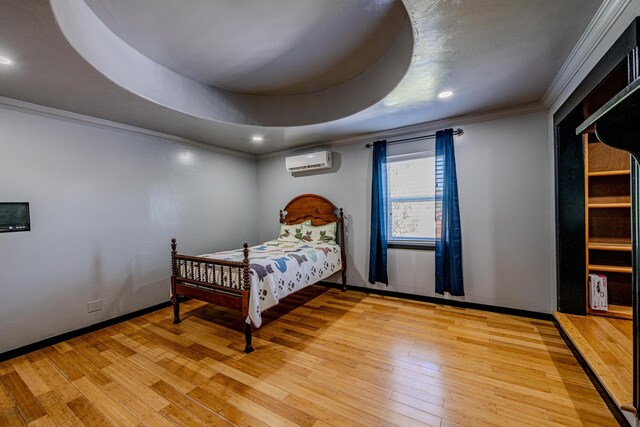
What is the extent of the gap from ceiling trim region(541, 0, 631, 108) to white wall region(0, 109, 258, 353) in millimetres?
4220

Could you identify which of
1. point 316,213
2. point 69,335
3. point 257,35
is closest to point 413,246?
point 316,213

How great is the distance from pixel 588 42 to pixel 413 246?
2460 mm

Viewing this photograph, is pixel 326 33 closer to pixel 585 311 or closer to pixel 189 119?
pixel 189 119

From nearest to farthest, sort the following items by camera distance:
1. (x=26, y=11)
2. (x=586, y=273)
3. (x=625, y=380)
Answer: (x=26, y=11), (x=625, y=380), (x=586, y=273)

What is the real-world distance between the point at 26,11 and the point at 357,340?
10.5ft

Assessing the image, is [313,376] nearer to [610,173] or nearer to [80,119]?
[610,173]

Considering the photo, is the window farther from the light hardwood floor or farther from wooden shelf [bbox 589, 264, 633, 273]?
wooden shelf [bbox 589, 264, 633, 273]

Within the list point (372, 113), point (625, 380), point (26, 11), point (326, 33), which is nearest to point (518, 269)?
point (625, 380)

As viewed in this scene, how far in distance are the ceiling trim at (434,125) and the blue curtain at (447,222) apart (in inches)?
6.3

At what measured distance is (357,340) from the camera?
2.53 m

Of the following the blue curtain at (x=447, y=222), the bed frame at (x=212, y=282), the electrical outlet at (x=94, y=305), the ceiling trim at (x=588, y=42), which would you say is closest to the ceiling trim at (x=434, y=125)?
the blue curtain at (x=447, y=222)

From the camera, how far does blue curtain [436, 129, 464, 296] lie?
3146 millimetres

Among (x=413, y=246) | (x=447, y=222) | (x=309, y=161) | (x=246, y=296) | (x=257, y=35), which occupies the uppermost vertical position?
(x=257, y=35)

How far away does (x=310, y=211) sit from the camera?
4.32m
